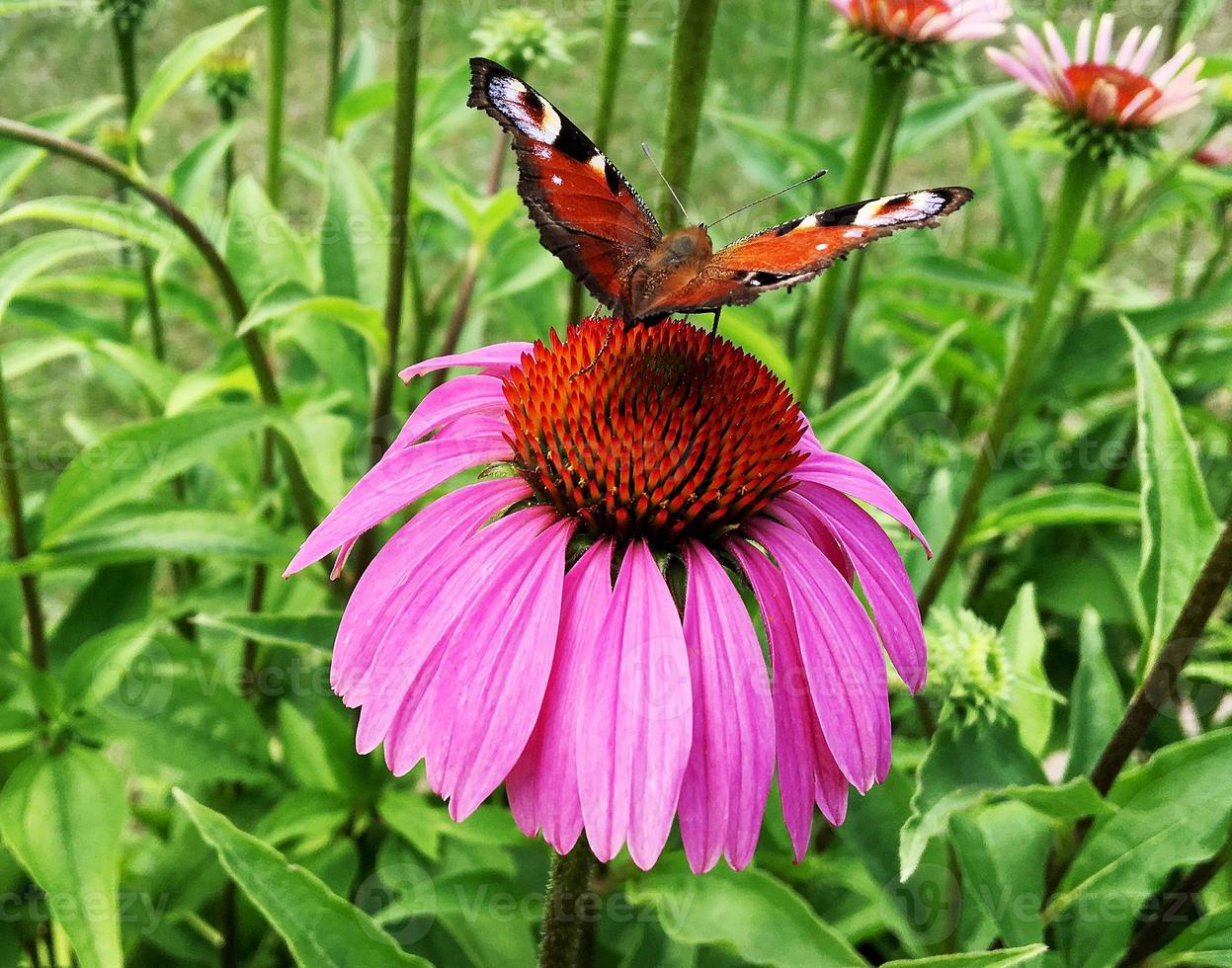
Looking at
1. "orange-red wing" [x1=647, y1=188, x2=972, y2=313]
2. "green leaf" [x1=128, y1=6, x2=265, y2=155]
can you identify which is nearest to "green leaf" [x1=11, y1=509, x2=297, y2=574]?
"green leaf" [x1=128, y1=6, x2=265, y2=155]

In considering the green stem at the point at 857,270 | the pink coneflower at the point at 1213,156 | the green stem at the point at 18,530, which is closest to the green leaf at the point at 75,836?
the green stem at the point at 18,530

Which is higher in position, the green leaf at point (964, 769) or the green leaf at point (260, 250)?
the green leaf at point (260, 250)

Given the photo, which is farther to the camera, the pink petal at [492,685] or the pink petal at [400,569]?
the pink petal at [400,569]

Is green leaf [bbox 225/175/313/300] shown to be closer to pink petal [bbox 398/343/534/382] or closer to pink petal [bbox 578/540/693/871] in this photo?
pink petal [bbox 398/343/534/382]

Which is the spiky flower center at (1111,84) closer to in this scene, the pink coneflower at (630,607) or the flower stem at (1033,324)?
the flower stem at (1033,324)

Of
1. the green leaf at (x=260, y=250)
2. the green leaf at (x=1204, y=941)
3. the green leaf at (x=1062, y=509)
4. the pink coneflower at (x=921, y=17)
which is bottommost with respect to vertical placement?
the green leaf at (x=1204, y=941)

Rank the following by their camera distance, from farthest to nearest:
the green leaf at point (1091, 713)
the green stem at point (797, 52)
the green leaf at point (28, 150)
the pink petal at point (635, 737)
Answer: the green stem at point (797, 52) → the green leaf at point (28, 150) → the green leaf at point (1091, 713) → the pink petal at point (635, 737)

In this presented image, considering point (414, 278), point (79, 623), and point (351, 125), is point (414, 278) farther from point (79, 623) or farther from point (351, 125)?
point (79, 623)
